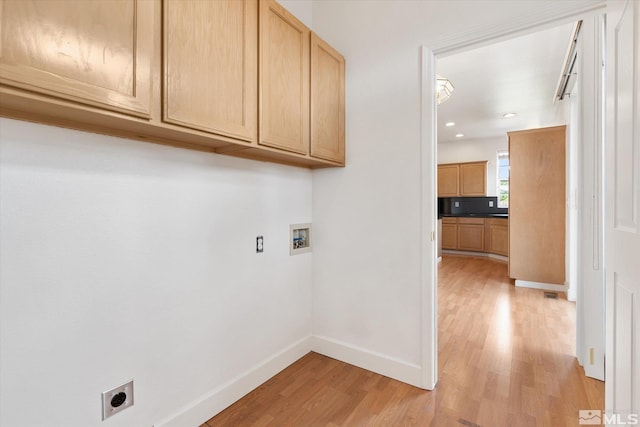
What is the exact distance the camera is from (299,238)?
7.39 ft

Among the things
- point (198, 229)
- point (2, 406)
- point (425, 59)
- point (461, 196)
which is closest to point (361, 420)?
point (198, 229)

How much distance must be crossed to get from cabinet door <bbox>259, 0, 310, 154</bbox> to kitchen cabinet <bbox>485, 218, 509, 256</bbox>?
5741 mm

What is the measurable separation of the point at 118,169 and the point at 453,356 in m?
2.55

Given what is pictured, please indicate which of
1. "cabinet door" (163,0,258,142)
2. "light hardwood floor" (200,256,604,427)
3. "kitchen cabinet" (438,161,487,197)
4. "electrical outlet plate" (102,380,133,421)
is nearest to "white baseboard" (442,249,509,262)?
"kitchen cabinet" (438,161,487,197)

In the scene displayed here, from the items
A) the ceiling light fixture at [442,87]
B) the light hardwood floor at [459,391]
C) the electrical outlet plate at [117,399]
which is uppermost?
the ceiling light fixture at [442,87]

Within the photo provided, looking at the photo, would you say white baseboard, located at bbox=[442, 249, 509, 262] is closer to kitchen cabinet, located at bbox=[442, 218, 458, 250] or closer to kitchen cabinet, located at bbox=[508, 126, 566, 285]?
kitchen cabinet, located at bbox=[442, 218, 458, 250]

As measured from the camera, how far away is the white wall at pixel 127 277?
0.99 meters

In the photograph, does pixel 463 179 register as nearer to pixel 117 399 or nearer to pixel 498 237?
pixel 498 237

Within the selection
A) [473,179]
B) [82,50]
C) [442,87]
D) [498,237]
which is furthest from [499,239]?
[82,50]

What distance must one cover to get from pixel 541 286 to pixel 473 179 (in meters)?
3.31

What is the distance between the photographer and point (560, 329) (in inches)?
108

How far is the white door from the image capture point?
2.89ft

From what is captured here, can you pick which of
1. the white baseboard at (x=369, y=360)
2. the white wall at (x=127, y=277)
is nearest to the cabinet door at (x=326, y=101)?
the white wall at (x=127, y=277)

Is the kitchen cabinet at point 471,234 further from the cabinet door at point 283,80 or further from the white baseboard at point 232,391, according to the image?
the cabinet door at point 283,80
